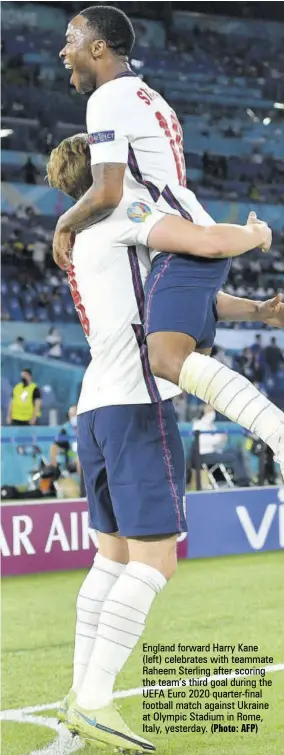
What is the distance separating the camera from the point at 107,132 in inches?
109

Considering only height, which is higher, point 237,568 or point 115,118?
point 115,118

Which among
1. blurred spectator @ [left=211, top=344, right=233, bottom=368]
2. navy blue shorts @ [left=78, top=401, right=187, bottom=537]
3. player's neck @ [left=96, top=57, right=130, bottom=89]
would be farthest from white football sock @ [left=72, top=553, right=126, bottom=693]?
blurred spectator @ [left=211, top=344, right=233, bottom=368]

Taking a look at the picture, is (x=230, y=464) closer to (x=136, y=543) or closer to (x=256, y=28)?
(x=136, y=543)

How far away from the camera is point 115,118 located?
111 inches

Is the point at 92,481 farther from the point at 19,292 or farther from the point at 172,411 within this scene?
the point at 19,292

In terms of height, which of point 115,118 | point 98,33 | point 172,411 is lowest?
point 172,411

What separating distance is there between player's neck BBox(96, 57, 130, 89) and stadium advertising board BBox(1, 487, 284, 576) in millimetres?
4219

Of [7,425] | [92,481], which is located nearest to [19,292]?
[7,425]

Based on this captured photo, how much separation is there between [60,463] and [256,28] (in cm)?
1167

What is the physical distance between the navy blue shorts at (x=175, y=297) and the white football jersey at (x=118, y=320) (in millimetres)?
67

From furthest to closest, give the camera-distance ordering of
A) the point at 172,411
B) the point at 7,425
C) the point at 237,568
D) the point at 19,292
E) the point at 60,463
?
the point at 19,292 < the point at 7,425 < the point at 60,463 < the point at 237,568 < the point at 172,411

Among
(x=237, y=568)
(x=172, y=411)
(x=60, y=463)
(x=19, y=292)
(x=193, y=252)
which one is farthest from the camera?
(x=19, y=292)

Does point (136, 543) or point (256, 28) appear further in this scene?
point (256, 28)

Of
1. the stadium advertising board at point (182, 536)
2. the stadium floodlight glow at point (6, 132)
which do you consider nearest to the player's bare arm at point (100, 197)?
the stadium advertising board at point (182, 536)
